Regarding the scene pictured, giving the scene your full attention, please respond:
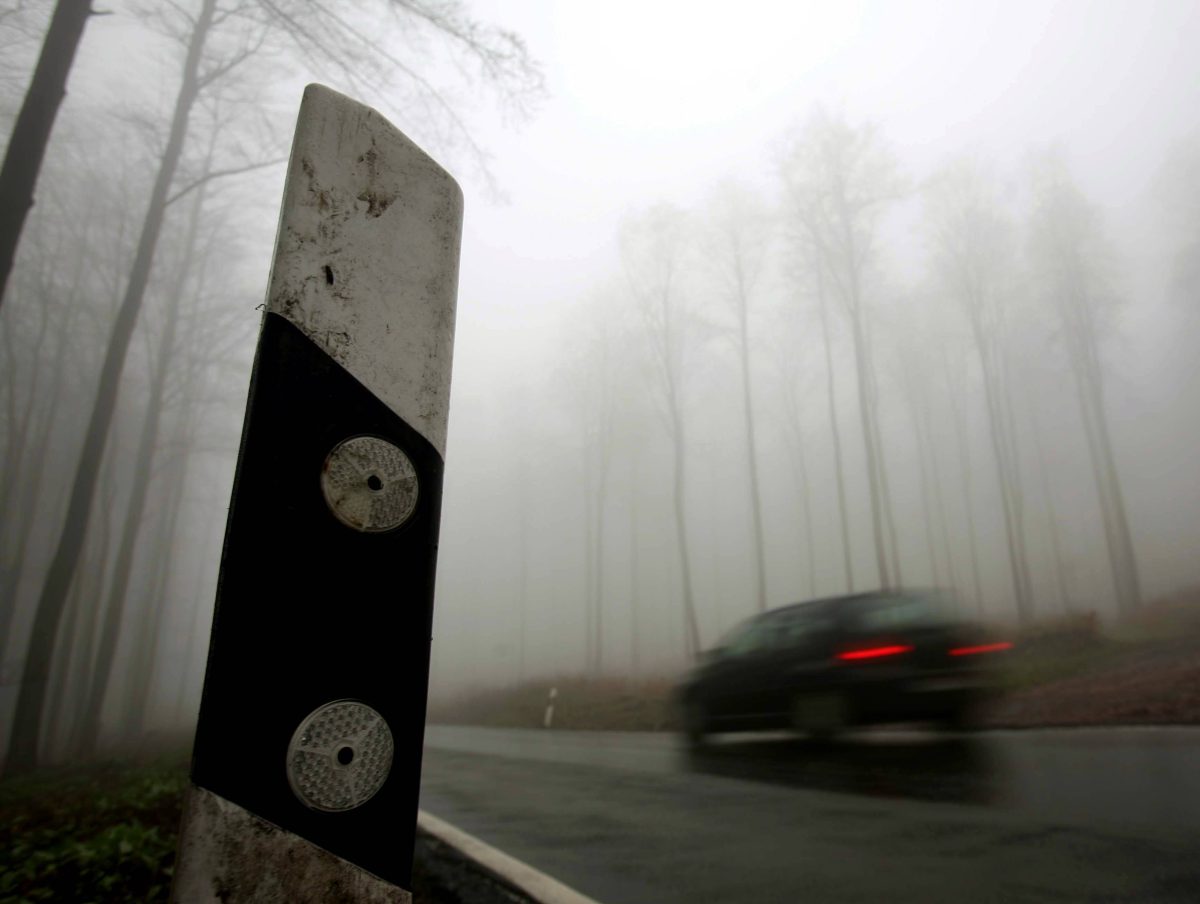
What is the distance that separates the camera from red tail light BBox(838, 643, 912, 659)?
691 centimetres

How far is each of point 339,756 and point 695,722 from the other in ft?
29.1

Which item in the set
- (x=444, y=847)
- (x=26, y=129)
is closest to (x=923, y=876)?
(x=444, y=847)

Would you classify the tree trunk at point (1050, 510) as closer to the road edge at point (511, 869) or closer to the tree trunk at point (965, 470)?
the tree trunk at point (965, 470)

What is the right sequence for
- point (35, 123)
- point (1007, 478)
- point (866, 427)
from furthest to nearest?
point (1007, 478)
point (866, 427)
point (35, 123)

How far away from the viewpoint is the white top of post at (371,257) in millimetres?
1097

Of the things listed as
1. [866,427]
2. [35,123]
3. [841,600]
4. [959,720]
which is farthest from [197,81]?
[866,427]

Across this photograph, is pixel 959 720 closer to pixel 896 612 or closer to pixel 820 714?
pixel 896 612

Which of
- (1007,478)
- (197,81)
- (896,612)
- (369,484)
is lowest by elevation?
(369,484)

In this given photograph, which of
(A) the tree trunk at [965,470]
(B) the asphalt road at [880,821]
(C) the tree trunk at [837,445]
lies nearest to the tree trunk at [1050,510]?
(A) the tree trunk at [965,470]

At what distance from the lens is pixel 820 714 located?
23.7 ft

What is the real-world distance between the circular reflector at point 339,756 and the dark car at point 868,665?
682 centimetres

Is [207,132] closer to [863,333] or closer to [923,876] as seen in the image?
[923,876]

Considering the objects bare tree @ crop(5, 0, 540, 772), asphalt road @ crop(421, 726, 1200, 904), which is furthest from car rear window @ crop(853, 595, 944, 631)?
bare tree @ crop(5, 0, 540, 772)

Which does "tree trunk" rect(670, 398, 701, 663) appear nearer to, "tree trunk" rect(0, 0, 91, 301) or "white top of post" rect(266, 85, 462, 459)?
"tree trunk" rect(0, 0, 91, 301)
